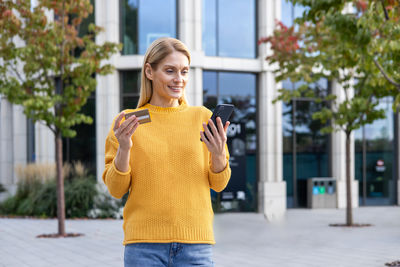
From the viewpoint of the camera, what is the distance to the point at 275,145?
17.8 m

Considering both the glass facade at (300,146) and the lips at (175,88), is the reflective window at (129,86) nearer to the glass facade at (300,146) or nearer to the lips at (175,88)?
the glass facade at (300,146)

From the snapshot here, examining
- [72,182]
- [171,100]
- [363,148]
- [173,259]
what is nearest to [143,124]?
[171,100]

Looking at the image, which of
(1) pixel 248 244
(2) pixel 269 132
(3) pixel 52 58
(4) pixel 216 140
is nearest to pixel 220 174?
(4) pixel 216 140

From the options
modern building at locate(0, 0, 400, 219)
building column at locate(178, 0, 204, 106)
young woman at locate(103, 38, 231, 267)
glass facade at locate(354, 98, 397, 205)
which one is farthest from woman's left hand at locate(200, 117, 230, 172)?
glass facade at locate(354, 98, 397, 205)

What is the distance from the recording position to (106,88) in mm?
16766

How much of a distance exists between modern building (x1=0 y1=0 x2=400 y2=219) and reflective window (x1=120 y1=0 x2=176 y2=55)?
0.03m

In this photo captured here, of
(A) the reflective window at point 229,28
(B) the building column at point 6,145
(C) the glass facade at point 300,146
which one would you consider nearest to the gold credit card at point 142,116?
(A) the reflective window at point 229,28

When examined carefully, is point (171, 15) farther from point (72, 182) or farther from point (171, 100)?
point (171, 100)

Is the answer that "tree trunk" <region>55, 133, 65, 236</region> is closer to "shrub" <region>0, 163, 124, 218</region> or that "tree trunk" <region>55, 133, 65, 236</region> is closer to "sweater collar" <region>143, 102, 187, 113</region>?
"shrub" <region>0, 163, 124, 218</region>

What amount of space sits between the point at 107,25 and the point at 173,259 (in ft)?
49.2

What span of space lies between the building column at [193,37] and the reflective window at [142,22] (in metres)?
0.43

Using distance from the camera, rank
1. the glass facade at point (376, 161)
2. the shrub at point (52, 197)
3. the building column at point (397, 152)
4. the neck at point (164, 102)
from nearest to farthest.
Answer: the neck at point (164, 102) → the shrub at point (52, 197) → the glass facade at point (376, 161) → the building column at point (397, 152)

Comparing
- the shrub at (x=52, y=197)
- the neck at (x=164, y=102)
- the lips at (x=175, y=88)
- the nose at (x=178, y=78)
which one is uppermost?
the nose at (x=178, y=78)

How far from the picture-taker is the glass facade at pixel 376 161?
1970 centimetres
